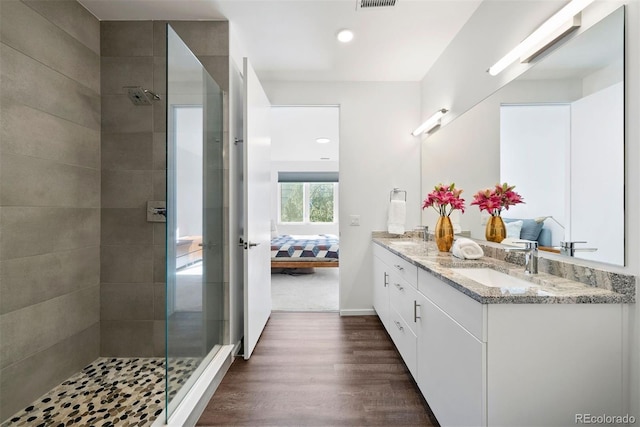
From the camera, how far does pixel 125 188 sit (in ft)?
7.25

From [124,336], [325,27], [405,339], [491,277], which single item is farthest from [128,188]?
A: [491,277]

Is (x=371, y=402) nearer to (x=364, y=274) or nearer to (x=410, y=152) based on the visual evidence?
(x=364, y=274)

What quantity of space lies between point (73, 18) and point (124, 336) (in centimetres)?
222

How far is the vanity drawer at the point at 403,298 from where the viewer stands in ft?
6.06

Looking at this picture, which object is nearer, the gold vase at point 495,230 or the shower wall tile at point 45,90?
the shower wall tile at point 45,90

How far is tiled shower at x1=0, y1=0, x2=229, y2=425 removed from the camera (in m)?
1.62

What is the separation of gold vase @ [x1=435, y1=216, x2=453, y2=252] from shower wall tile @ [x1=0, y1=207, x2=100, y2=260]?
2509 mm

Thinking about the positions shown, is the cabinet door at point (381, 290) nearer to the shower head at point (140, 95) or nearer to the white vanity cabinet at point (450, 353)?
the white vanity cabinet at point (450, 353)

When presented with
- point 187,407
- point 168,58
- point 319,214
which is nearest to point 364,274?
point 187,407

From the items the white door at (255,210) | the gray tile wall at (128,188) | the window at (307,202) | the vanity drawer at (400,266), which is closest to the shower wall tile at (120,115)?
the gray tile wall at (128,188)

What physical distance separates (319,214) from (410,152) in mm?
4726

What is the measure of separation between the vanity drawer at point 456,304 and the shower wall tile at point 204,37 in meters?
2.09

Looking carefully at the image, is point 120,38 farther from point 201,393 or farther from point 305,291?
point 305,291

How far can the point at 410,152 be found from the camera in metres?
3.25
